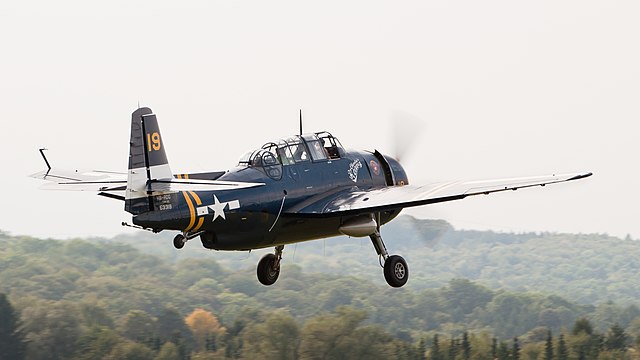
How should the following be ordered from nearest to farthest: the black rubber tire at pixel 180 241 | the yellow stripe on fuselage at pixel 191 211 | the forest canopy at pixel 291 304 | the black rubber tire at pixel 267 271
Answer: the yellow stripe on fuselage at pixel 191 211, the black rubber tire at pixel 180 241, the black rubber tire at pixel 267 271, the forest canopy at pixel 291 304

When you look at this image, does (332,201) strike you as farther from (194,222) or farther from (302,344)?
(302,344)

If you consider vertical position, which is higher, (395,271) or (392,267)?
(392,267)

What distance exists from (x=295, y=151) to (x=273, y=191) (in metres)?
1.82

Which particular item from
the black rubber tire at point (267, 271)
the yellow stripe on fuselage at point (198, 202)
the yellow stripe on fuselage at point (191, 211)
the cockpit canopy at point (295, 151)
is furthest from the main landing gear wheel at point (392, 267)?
the yellow stripe on fuselage at point (191, 211)

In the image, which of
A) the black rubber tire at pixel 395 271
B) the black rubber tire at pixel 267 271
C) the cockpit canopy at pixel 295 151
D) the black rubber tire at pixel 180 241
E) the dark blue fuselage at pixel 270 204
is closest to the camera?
the dark blue fuselage at pixel 270 204

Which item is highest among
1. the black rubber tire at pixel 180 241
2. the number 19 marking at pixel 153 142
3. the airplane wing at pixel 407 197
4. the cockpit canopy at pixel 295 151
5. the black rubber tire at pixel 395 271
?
the number 19 marking at pixel 153 142

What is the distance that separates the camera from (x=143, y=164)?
25062mm

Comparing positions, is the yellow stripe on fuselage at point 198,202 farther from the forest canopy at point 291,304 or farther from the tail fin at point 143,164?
the forest canopy at point 291,304

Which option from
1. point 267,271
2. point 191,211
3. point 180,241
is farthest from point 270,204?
point 267,271

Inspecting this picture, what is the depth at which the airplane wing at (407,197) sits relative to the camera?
92.8 ft

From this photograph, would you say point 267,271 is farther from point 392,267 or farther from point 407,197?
point 407,197

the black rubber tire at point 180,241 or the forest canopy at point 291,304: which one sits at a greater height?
the black rubber tire at point 180,241

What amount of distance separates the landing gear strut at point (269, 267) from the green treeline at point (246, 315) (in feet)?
237

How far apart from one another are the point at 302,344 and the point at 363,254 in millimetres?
70098
